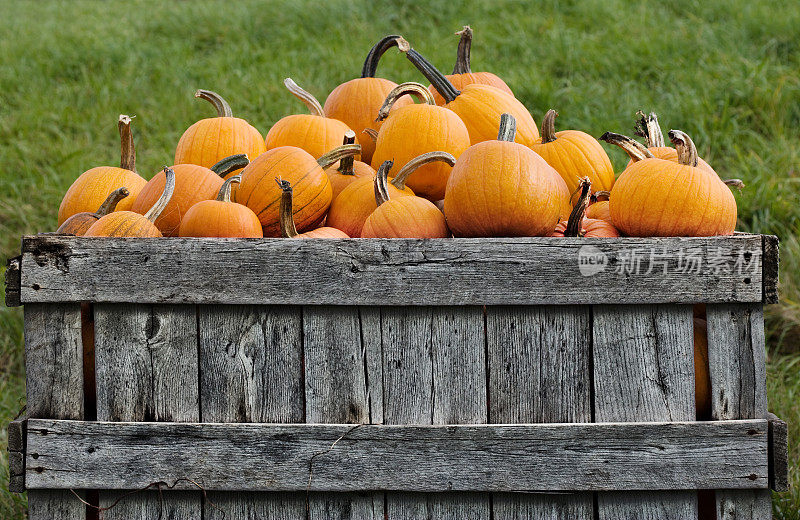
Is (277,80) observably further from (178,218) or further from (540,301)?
(540,301)

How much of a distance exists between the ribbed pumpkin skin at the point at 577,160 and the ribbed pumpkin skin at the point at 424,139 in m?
0.25

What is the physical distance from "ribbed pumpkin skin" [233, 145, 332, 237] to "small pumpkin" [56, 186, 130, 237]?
1.02 feet

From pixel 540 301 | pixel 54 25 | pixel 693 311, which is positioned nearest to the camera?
pixel 540 301

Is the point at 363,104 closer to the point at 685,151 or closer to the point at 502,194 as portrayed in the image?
the point at 502,194

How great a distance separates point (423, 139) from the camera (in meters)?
2.12

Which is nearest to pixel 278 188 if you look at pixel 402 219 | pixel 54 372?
pixel 402 219

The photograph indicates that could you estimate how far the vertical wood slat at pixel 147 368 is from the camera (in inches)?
63.9

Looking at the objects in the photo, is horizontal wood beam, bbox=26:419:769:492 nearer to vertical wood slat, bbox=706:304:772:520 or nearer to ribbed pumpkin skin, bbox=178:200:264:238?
vertical wood slat, bbox=706:304:772:520

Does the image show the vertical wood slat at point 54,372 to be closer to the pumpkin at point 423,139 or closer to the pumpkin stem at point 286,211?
the pumpkin stem at point 286,211

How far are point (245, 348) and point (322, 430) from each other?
25 centimetres

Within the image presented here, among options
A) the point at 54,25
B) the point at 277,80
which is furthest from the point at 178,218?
the point at 54,25

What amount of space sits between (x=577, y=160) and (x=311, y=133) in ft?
2.72

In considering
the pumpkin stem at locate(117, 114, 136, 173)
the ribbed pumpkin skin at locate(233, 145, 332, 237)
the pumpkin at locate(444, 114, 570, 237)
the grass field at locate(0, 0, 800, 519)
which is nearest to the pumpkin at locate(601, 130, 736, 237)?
the pumpkin at locate(444, 114, 570, 237)

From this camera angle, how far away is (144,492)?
5.37ft
